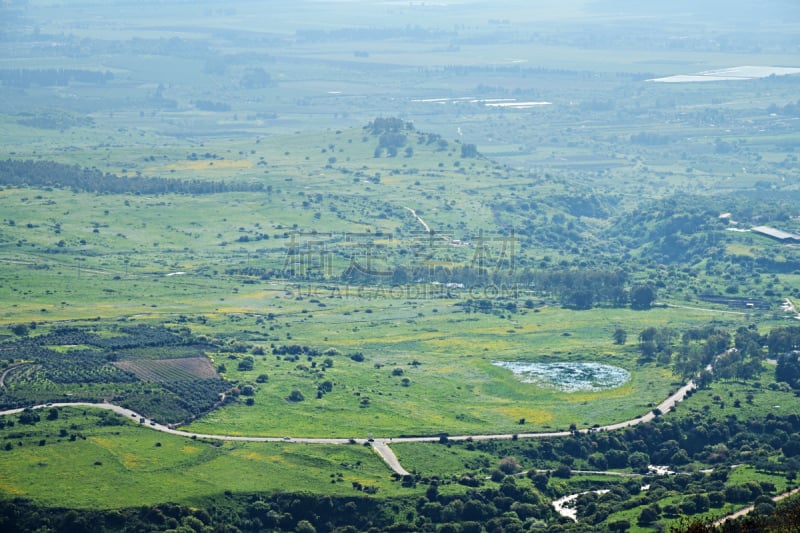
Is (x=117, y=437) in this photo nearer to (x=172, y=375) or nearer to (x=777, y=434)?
(x=172, y=375)

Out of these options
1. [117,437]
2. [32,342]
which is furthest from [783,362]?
[32,342]

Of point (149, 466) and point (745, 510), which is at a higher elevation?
point (745, 510)

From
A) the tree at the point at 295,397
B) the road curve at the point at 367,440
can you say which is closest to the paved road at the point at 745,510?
the road curve at the point at 367,440

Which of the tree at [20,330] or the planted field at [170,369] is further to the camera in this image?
the tree at [20,330]

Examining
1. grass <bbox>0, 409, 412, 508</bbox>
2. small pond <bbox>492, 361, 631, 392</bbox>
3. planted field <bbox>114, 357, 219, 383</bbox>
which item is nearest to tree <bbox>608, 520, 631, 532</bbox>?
grass <bbox>0, 409, 412, 508</bbox>

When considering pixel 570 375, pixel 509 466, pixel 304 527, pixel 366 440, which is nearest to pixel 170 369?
pixel 366 440

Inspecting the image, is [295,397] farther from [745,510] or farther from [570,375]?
[745,510]

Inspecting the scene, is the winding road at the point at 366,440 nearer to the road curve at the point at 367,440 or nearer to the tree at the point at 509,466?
the road curve at the point at 367,440

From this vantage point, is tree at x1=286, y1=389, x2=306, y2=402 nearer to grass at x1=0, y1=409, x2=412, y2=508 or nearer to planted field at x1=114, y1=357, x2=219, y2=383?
planted field at x1=114, y1=357, x2=219, y2=383
